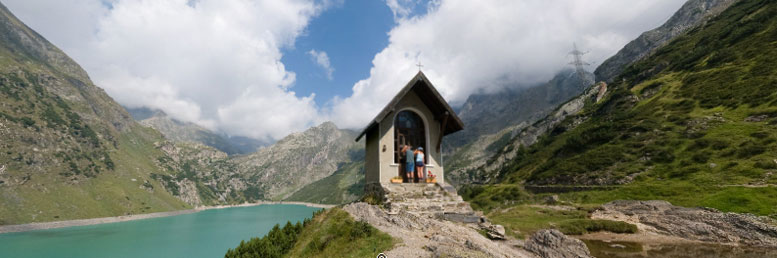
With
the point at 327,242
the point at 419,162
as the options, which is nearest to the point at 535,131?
the point at 419,162

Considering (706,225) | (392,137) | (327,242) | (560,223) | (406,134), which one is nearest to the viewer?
(327,242)

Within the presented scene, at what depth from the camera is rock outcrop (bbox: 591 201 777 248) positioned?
21.4 metres

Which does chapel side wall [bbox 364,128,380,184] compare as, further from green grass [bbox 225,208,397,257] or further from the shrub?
the shrub

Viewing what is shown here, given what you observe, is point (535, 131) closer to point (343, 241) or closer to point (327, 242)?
point (327, 242)

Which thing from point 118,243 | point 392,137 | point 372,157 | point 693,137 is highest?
point 392,137

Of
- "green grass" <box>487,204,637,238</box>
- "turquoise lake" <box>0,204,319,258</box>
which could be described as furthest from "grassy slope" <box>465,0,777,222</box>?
"turquoise lake" <box>0,204,319,258</box>

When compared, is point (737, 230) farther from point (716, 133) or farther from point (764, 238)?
point (716, 133)

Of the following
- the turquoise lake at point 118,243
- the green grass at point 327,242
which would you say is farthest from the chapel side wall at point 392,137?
the turquoise lake at point 118,243

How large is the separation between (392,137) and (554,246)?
34.6 ft

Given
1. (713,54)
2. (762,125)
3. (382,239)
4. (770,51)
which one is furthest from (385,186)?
(713,54)

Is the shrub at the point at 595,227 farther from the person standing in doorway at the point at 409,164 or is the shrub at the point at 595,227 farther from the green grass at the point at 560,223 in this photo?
the person standing in doorway at the point at 409,164

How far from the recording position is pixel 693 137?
→ 58.6m

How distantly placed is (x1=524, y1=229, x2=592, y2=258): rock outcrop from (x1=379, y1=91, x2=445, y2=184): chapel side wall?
643 centimetres

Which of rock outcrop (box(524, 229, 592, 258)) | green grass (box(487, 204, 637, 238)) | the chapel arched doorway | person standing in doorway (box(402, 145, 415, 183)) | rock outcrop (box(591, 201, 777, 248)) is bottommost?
green grass (box(487, 204, 637, 238))
